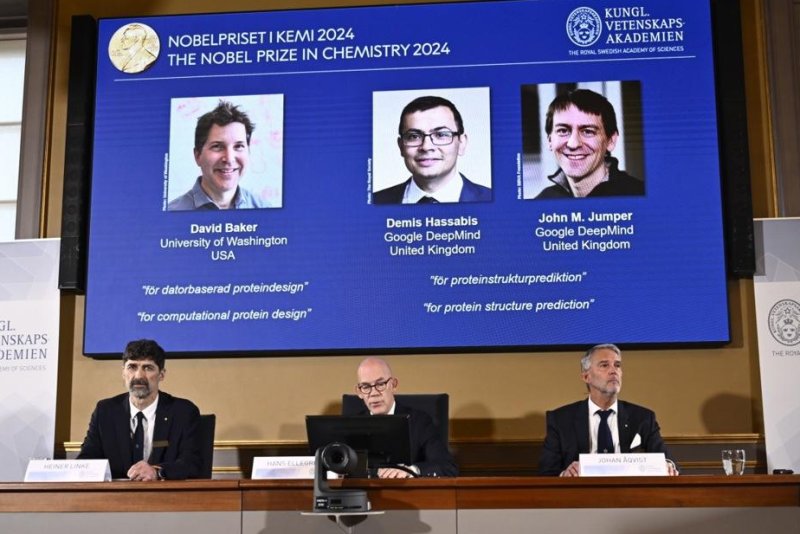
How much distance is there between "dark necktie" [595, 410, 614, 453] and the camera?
16.4 ft

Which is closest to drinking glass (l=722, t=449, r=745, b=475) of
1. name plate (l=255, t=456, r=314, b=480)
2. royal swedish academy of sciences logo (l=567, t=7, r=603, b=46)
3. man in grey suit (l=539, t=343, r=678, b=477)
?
man in grey suit (l=539, t=343, r=678, b=477)

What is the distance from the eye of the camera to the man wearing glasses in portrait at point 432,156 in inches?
234

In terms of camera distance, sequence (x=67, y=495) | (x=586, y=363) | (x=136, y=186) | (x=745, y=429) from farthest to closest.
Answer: (x=136, y=186)
(x=745, y=429)
(x=586, y=363)
(x=67, y=495)

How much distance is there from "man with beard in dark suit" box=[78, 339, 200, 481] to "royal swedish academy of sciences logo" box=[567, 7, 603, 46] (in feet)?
9.48

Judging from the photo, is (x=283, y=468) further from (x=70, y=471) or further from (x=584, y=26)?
(x=584, y=26)

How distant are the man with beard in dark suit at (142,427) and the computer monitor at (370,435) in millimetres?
1063

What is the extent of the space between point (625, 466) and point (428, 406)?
Result: 4.63 feet

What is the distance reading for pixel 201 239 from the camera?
19.8 feet

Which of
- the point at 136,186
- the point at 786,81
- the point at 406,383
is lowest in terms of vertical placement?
the point at 406,383

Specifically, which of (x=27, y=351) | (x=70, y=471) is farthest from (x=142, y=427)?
(x=27, y=351)

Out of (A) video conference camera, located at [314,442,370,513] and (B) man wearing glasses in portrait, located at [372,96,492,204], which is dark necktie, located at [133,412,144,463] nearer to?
(A) video conference camera, located at [314,442,370,513]

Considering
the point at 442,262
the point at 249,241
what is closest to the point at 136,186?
the point at 249,241

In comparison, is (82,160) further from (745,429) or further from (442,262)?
(745,429)

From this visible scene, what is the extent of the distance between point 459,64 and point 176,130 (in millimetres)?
1658
